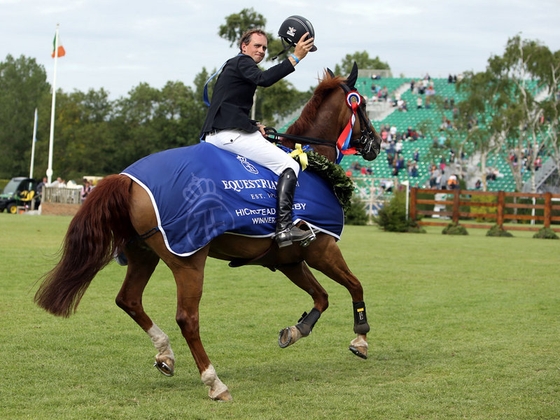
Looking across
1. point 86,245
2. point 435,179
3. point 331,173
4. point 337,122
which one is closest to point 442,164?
point 435,179

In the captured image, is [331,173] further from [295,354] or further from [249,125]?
[295,354]

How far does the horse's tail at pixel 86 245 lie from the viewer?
608 cm

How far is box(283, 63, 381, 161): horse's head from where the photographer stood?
7648mm

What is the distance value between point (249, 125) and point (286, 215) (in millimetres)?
879

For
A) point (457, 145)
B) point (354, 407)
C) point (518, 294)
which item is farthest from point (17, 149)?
point (354, 407)

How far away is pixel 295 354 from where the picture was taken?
729 centimetres

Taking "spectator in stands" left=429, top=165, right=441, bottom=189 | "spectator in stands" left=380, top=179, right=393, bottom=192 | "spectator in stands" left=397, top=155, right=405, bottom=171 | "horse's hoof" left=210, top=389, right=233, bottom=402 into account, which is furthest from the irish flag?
"horse's hoof" left=210, top=389, right=233, bottom=402

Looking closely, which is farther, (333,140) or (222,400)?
(333,140)

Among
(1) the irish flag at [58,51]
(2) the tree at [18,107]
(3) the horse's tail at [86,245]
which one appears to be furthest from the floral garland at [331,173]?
(2) the tree at [18,107]

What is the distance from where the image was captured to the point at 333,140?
25.2 feet

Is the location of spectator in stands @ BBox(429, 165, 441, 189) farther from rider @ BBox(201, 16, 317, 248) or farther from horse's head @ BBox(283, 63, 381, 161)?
rider @ BBox(201, 16, 317, 248)

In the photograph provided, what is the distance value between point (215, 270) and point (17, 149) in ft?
207

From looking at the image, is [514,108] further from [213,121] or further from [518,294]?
[213,121]

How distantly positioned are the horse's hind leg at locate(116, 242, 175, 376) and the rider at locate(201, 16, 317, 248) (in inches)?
46.1
